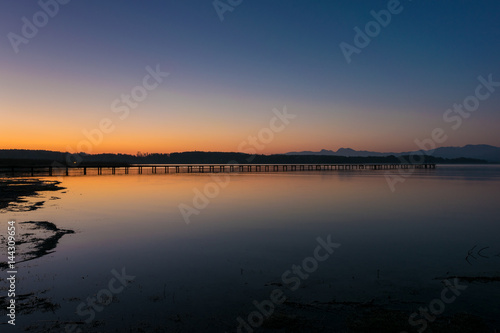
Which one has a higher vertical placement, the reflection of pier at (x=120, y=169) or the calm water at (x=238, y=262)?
the reflection of pier at (x=120, y=169)

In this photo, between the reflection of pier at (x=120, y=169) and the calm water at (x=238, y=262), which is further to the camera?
the reflection of pier at (x=120, y=169)

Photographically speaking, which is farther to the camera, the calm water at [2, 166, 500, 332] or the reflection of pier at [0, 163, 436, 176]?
the reflection of pier at [0, 163, 436, 176]

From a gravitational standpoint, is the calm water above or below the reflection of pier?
below

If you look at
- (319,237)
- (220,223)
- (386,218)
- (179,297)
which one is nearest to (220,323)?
(179,297)

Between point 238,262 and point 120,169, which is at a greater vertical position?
point 120,169

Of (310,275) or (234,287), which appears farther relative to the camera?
(310,275)

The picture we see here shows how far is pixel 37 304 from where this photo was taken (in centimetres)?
685

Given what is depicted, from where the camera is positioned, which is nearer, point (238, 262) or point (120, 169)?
point (238, 262)

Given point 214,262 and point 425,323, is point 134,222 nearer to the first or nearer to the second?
point 214,262

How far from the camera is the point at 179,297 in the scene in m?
7.49

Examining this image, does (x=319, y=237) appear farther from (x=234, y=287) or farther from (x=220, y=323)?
(x=220, y=323)

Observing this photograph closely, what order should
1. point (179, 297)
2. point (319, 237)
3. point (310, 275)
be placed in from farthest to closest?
point (319, 237), point (310, 275), point (179, 297)

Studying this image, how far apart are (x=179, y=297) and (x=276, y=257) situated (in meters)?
4.10

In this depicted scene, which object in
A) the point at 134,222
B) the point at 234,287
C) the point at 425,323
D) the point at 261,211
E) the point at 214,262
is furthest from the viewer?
the point at 261,211
